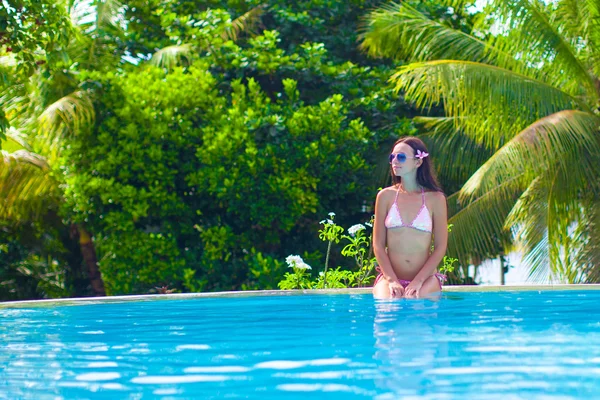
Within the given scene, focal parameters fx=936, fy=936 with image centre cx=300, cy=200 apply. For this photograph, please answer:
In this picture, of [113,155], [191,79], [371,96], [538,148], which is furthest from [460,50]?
[113,155]

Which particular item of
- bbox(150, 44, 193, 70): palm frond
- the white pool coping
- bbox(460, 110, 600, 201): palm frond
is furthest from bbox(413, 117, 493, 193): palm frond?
the white pool coping

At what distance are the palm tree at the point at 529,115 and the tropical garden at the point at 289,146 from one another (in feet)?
0.09

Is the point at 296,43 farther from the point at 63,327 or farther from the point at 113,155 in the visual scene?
the point at 63,327

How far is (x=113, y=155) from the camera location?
43.7ft

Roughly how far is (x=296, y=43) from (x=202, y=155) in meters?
3.75

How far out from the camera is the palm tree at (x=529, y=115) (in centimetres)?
1273

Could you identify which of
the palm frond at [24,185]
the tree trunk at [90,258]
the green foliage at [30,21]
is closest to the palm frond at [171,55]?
the palm frond at [24,185]

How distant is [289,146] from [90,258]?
4.45 m

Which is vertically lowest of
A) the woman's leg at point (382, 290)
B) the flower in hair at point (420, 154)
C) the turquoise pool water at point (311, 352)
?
the turquoise pool water at point (311, 352)

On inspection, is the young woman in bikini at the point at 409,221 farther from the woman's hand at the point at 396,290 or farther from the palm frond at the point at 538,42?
the palm frond at the point at 538,42

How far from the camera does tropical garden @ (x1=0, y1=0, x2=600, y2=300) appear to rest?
13125 millimetres

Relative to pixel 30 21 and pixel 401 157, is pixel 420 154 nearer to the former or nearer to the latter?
pixel 401 157

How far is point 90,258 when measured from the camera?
15.7m

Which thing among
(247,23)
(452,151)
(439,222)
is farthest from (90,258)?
(439,222)
